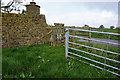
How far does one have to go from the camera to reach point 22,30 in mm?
7996

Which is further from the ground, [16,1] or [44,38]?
[16,1]

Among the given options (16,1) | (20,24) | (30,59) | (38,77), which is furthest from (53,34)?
(38,77)

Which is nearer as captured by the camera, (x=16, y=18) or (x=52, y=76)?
(x=52, y=76)

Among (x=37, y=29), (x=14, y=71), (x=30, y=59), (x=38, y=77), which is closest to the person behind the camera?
(x=38, y=77)

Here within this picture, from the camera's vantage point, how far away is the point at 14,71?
3.52 m

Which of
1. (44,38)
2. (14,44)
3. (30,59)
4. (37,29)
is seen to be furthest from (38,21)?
(30,59)

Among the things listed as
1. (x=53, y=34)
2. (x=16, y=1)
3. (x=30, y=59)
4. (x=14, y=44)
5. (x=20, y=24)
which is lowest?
(x=30, y=59)

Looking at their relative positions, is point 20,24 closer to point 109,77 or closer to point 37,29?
point 37,29

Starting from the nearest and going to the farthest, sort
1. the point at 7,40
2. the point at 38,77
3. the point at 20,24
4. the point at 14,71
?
the point at 38,77 < the point at 14,71 < the point at 7,40 < the point at 20,24

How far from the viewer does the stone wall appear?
7.32 m

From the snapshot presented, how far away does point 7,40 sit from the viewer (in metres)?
7.40

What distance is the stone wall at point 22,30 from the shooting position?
7322 millimetres

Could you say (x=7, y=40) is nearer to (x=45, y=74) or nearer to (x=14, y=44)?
(x=14, y=44)

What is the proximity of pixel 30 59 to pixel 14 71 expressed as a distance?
100cm
